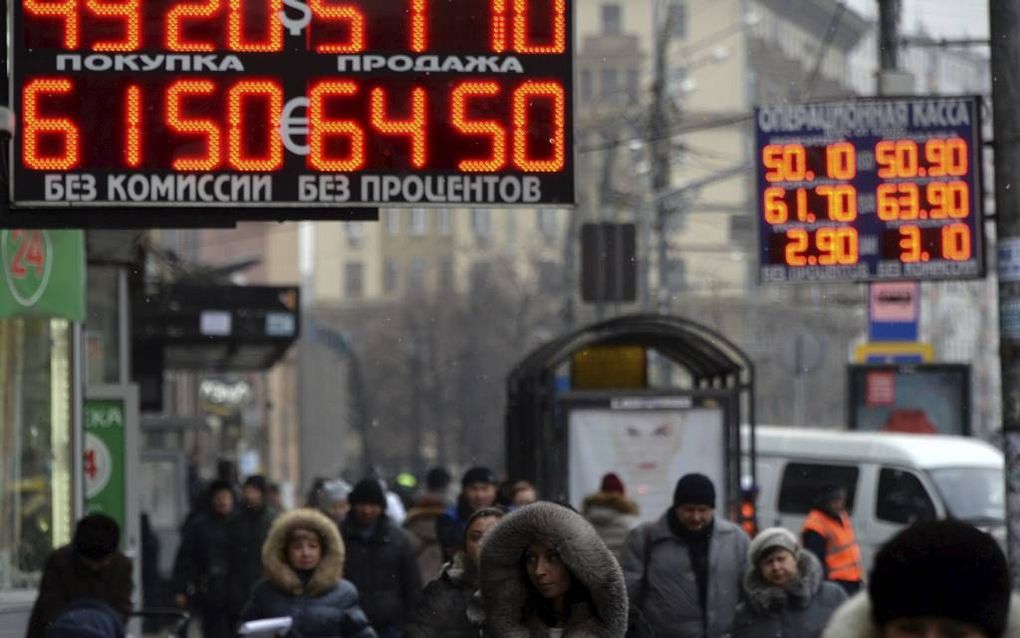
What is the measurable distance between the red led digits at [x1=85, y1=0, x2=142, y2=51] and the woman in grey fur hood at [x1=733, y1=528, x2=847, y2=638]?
3.76 meters

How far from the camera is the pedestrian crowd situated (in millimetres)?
4152

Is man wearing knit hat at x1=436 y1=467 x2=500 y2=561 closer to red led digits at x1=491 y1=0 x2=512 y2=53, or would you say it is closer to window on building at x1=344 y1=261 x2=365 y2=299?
red led digits at x1=491 y1=0 x2=512 y2=53

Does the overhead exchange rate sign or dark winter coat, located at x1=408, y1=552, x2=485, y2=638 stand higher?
the overhead exchange rate sign

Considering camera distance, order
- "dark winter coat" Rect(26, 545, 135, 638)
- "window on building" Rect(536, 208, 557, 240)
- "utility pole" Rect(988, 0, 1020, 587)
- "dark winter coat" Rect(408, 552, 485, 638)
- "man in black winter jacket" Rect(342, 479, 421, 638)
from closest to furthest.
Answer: "dark winter coat" Rect(408, 552, 485, 638) → "dark winter coat" Rect(26, 545, 135, 638) → "utility pole" Rect(988, 0, 1020, 587) → "man in black winter jacket" Rect(342, 479, 421, 638) → "window on building" Rect(536, 208, 557, 240)

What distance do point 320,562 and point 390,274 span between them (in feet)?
Result: 374

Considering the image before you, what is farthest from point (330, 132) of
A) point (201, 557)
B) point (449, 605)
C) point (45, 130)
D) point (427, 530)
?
point (201, 557)

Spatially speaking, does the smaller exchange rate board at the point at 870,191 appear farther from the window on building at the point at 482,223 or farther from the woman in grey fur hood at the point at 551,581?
the window on building at the point at 482,223

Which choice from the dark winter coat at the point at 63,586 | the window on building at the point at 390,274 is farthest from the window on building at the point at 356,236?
the dark winter coat at the point at 63,586

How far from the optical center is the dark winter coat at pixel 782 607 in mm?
11328

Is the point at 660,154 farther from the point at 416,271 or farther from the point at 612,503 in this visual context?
the point at 416,271

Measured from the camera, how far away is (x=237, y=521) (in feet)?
55.8

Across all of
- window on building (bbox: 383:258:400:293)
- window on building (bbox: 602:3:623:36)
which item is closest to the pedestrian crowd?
window on building (bbox: 602:3:623:36)

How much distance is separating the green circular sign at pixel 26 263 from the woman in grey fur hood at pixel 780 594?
15.7 ft

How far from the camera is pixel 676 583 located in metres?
11.4
